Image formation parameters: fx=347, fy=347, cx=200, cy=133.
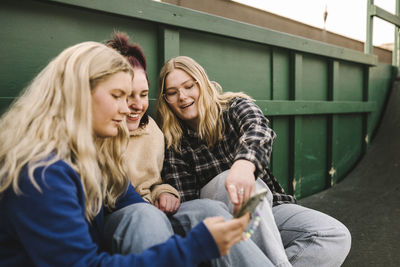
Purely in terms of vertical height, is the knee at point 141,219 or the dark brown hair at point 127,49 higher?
the dark brown hair at point 127,49

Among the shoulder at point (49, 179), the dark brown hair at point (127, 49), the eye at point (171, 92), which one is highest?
the dark brown hair at point (127, 49)

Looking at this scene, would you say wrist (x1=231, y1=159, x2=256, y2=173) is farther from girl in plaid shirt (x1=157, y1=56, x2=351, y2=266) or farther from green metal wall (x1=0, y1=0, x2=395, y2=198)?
green metal wall (x1=0, y1=0, x2=395, y2=198)

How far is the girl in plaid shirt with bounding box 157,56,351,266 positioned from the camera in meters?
1.71

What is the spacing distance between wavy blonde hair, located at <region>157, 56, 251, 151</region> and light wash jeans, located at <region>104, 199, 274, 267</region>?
1.77 feet

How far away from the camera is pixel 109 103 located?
1.13 m

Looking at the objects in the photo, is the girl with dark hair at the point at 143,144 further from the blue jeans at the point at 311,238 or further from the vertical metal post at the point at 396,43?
the vertical metal post at the point at 396,43

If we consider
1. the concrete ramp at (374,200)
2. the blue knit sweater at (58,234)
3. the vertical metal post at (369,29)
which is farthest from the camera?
the vertical metal post at (369,29)

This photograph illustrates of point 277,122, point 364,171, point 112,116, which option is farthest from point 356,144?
point 112,116

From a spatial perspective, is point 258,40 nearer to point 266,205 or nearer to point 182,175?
point 182,175

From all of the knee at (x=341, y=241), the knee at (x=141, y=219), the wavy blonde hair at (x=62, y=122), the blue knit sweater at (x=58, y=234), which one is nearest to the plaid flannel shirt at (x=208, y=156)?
the knee at (x=341, y=241)

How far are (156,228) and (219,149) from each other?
0.89 metres

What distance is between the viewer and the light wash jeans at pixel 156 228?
3.75ft

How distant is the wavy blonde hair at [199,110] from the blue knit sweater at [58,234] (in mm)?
978

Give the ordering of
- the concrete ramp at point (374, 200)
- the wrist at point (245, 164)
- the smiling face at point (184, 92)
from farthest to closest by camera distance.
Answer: the concrete ramp at point (374, 200)
the smiling face at point (184, 92)
the wrist at point (245, 164)
